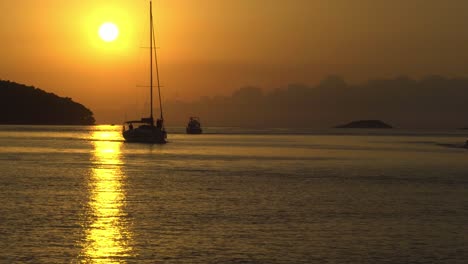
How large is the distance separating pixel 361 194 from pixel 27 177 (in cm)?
2382

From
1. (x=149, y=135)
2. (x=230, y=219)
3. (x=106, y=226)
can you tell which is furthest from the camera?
(x=149, y=135)

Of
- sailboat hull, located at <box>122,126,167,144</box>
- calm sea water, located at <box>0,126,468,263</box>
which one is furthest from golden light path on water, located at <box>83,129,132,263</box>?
sailboat hull, located at <box>122,126,167,144</box>

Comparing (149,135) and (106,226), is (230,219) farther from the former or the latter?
(149,135)

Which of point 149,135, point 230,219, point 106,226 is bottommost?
point 230,219

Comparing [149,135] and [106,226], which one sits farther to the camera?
[149,135]

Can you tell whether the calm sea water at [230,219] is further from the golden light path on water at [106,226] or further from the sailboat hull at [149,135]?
the sailboat hull at [149,135]

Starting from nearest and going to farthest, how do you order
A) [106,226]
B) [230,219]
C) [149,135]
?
[106,226] → [230,219] → [149,135]

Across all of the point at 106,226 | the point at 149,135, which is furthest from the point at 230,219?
the point at 149,135

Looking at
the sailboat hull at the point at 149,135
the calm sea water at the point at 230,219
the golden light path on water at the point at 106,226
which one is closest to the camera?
the golden light path on water at the point at 106,226

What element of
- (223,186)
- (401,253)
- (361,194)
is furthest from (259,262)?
(223,186)

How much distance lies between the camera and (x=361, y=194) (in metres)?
45.8

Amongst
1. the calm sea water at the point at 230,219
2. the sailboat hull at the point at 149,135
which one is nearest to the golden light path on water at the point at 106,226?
the calm sea water at the point at 230,219

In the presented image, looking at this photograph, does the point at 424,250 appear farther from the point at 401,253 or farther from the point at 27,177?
the point at 27,177

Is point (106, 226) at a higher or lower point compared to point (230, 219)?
higher
